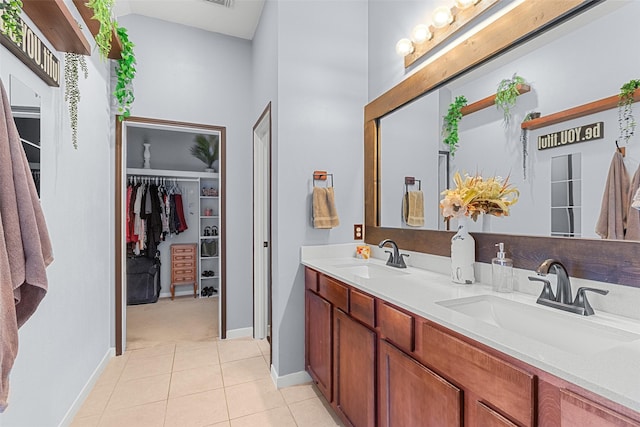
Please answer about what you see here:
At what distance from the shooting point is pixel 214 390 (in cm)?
224

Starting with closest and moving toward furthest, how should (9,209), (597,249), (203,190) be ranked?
(9,209) < (597,249) < (203,190)

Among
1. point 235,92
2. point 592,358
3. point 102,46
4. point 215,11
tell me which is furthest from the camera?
point 235,92

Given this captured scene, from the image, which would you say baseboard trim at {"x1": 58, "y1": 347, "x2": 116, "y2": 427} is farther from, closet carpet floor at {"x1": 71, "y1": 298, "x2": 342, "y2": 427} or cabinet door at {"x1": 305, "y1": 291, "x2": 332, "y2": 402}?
cabinet door at {"x1": 305, "y1": 291, "x2": 332, "y2": 402}

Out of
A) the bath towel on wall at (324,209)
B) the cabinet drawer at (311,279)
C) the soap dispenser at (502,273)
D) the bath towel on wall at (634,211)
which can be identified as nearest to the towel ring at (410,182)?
the bath towel on wall at (324,209)

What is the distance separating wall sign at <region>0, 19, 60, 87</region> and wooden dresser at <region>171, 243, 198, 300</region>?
3364 mm

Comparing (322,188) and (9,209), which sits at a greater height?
(322,188)

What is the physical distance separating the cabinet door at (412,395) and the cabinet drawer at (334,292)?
1.16ft

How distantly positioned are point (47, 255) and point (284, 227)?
4.38 feet

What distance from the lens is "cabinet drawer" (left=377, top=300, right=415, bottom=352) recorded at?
120 cm

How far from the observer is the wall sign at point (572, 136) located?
1.17 metres

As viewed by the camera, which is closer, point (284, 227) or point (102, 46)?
point (102, 46)

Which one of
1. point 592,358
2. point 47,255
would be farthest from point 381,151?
point 47,255

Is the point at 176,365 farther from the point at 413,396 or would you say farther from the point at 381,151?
the point at 381,151

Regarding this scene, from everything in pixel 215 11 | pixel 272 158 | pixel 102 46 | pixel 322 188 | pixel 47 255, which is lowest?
pixel 47 255
